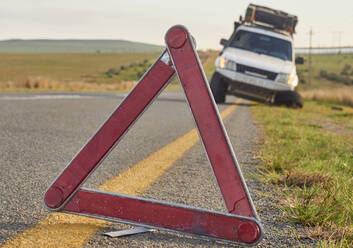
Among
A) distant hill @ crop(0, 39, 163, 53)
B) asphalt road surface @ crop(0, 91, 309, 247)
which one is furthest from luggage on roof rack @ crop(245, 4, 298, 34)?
distant hill @ crop(0, 39, 163, 53)

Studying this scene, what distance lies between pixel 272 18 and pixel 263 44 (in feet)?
5.17

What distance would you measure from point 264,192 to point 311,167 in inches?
29.8

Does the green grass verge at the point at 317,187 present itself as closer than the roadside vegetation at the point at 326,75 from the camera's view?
Yes

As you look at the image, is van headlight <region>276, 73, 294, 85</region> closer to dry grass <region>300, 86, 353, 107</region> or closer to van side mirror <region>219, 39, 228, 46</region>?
van side mirror <region>219, 39, 228, 46</region>

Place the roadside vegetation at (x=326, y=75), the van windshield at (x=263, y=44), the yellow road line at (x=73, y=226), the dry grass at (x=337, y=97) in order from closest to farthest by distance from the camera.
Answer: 1. the yellow road line at (x=73, y=226)
2. the van windshield at (x=263, y=44)
3. the dry grass at (x=337, y=97)
4. the roadside vegetation at (x=326, y=75)

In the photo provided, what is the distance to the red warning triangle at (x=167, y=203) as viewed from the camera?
1708 mm

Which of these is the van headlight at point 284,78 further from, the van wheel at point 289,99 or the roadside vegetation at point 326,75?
the roadside vegetation at point 326,75

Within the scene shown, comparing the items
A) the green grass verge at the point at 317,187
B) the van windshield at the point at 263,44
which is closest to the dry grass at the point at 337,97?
the van windshield at the point at 263,44

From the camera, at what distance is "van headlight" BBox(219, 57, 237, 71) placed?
11016 mm

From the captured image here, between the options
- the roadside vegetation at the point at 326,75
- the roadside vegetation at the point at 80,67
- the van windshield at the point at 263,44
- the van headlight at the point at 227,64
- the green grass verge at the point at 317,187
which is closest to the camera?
the green grass verge at the point at 317,187

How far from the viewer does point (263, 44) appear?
12.0 metres

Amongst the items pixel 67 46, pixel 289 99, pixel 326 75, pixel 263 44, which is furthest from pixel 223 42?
pixel 67 46

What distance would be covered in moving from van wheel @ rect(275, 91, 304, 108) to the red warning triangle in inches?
418

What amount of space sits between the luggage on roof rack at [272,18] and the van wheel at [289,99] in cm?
190
